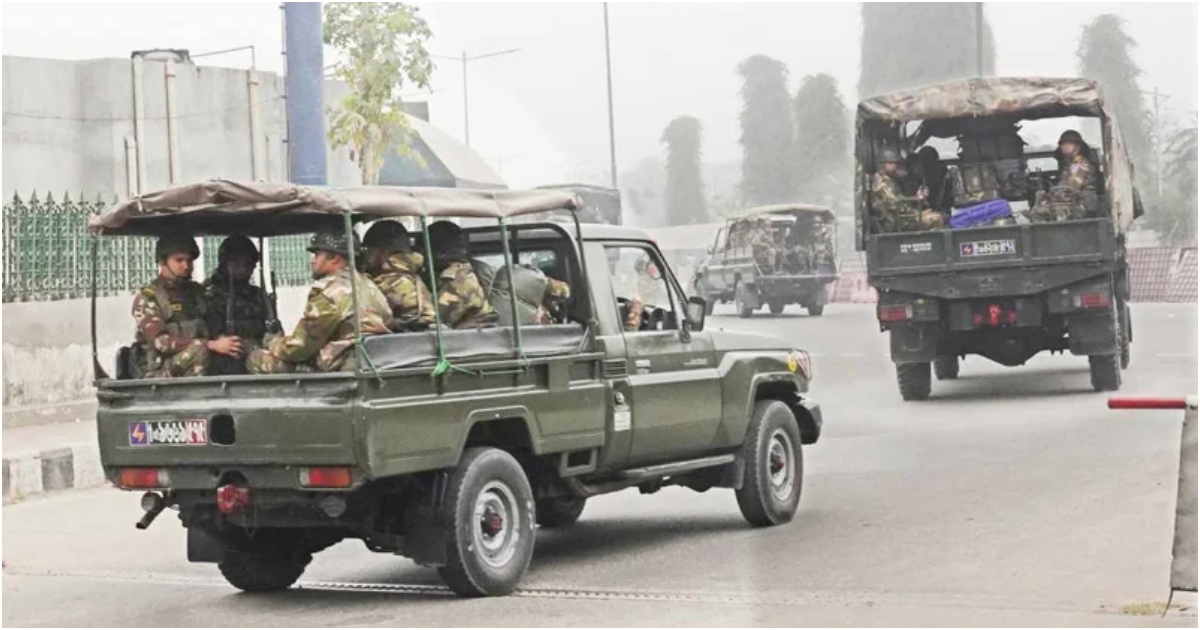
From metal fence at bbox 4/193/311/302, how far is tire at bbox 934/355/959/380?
741 centimetres

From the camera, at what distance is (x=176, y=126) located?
113 ft

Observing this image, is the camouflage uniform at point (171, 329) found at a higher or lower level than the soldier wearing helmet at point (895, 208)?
lower

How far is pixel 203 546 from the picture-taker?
30.8ft

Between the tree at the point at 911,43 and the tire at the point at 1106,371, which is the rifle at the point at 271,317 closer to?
the tire at the point at 1106,371

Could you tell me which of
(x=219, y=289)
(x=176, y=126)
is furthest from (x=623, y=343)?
(x=176, y=126)

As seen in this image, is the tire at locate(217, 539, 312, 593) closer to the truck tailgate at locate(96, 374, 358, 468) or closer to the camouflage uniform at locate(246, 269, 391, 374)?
the truck tailgate at locate(96, 374, 358, 468)

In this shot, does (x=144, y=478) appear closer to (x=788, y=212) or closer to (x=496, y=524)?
(x=496, y=524)

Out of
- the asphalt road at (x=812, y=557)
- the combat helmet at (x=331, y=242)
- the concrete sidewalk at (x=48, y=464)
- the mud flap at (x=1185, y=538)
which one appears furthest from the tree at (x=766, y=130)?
the mud flap at (x=1185, y=538)

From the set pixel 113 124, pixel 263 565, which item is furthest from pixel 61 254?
pixel 113 124

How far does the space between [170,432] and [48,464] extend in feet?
21.8

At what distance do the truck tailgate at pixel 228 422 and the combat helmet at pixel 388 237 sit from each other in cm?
100

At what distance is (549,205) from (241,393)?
1.86 metres

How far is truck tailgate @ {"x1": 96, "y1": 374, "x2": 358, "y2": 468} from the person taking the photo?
824 centimetres

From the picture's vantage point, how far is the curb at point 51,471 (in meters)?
14.6
